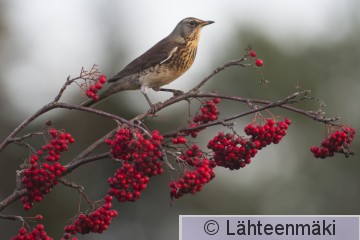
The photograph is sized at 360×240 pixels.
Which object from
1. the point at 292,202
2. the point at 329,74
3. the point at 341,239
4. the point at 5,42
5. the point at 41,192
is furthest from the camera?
the point at 329,74

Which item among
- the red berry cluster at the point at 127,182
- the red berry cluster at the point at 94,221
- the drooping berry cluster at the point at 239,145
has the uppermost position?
the drooping berry cluster at the point at 239,145

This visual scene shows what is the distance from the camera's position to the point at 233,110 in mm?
22703

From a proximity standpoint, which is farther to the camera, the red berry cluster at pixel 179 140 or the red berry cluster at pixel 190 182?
the red berry cluster at pixel 179 140

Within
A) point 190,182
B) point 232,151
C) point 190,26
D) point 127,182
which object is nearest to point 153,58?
point 190,26

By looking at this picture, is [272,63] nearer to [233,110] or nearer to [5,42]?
[233,110]

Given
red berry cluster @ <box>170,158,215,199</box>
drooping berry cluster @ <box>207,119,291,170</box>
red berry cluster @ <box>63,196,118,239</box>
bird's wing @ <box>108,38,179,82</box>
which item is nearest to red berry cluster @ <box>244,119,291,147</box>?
drooping berry cluster @ <box>207,119,291,170</box>

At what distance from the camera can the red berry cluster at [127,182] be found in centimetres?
315

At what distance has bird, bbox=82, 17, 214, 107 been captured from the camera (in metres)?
5.51

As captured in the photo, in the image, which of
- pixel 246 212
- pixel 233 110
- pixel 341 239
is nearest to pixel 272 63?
pixel 233 110

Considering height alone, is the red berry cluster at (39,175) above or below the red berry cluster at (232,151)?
below

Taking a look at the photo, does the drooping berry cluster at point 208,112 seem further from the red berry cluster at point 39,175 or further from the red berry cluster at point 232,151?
the red berry cluster at point 39,175

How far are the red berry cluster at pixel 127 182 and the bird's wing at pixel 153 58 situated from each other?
2.26 m

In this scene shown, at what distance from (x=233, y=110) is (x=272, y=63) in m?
5.16

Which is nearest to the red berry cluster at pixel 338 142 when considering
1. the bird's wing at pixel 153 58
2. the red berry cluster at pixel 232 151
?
the red berry cluster at pixel 232 151
